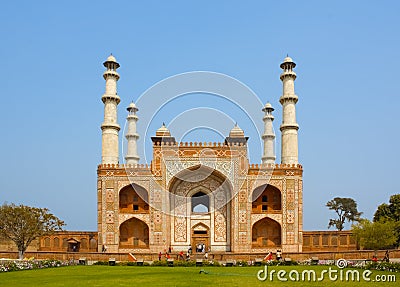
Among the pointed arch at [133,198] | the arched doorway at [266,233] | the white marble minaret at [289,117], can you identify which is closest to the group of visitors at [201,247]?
the arched doorway at [266,233]

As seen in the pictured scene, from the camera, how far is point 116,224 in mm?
34438

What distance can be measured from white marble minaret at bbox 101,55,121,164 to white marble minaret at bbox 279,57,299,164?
12.1m

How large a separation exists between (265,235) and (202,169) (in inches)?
262

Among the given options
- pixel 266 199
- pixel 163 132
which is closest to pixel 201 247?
pixel 266 199

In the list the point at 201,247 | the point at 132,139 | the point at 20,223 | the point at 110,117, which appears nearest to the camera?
the point at 20,223

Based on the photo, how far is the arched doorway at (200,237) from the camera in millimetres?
36469

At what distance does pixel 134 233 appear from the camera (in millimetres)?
36000

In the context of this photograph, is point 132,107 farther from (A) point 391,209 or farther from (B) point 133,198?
(A) point 391,209

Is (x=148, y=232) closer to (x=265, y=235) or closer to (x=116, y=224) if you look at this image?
(x=116, y=224)

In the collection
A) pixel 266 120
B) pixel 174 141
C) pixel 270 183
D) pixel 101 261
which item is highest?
pixel 266 120

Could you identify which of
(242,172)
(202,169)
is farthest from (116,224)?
(242,172)

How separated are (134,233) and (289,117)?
46.2ft

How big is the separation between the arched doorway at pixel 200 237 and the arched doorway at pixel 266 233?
337cm

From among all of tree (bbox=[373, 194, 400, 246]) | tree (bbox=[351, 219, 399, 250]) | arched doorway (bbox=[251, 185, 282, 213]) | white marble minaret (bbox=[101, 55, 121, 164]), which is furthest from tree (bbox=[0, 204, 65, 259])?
tree (bbox=[373, 194, 400, 246])
